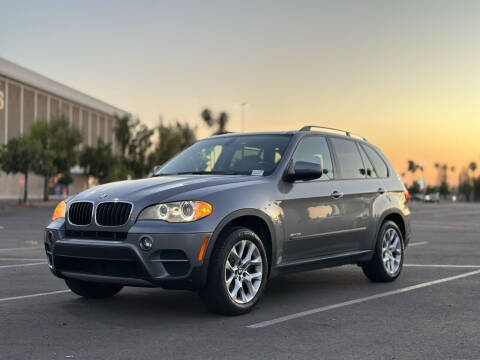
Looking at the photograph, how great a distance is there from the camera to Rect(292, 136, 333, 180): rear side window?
304 inches

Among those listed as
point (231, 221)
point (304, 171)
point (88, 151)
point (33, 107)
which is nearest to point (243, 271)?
point (231, 221)

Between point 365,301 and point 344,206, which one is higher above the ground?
point 344,206

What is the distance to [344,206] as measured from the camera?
8.02 metres

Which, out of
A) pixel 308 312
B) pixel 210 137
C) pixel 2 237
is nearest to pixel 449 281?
pixel 308 312

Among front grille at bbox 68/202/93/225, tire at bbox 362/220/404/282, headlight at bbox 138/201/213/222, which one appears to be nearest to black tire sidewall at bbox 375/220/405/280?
tire at bbox 362/220/404/282

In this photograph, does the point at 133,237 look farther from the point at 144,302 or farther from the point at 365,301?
the point at 365,301

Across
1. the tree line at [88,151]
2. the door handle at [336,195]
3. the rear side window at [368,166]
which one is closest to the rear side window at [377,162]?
the rear side window at [368,166]

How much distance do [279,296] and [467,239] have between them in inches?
412

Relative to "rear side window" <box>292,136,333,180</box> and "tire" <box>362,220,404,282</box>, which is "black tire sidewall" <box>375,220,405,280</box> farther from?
"rear side window" <box>292,136,333,180</box>

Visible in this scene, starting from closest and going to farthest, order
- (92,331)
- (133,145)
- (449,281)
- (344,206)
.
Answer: (92,331), (344,206), (449,281), (133,145)

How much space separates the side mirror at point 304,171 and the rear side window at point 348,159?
108 cm

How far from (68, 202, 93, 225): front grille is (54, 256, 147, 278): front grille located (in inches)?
13.9

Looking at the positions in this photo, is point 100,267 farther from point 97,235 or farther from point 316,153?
point 316,153

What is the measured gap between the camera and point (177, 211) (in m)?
6.23
